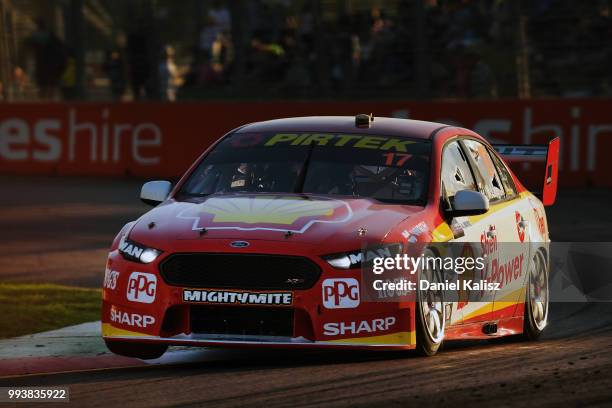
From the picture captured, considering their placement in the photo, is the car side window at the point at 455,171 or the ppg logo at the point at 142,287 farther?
the car side window at the point at 455,171

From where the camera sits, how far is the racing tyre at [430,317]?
24.9ft

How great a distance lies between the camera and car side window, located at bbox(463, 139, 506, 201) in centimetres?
941

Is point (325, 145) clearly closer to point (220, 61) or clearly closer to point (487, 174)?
point (487, 174)

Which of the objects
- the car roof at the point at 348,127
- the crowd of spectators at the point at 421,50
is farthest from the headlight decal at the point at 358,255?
the crowd of spectators at the point at 421,50

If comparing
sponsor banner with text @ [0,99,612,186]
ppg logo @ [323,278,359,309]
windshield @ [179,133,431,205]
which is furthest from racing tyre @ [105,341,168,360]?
sponsor banner with text @ [0,99,612,186]

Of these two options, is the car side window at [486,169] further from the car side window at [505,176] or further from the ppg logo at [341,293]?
the ppg logo at [341,293]

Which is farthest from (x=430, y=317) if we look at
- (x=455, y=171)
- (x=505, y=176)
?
(x=505, y=176)

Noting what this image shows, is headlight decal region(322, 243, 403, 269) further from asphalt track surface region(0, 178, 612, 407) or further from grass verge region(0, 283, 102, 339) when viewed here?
grass verge region(0, 283, 102, 339)

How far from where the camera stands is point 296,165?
8.70 metres

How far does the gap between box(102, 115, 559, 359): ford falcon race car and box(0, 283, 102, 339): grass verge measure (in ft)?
6.49

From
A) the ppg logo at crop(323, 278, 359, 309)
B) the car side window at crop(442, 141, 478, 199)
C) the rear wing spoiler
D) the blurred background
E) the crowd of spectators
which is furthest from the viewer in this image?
the blurred background

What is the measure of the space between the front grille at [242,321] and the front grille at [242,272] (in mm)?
122

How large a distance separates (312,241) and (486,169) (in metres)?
2.46

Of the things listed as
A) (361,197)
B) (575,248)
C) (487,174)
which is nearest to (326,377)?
(361,197)
